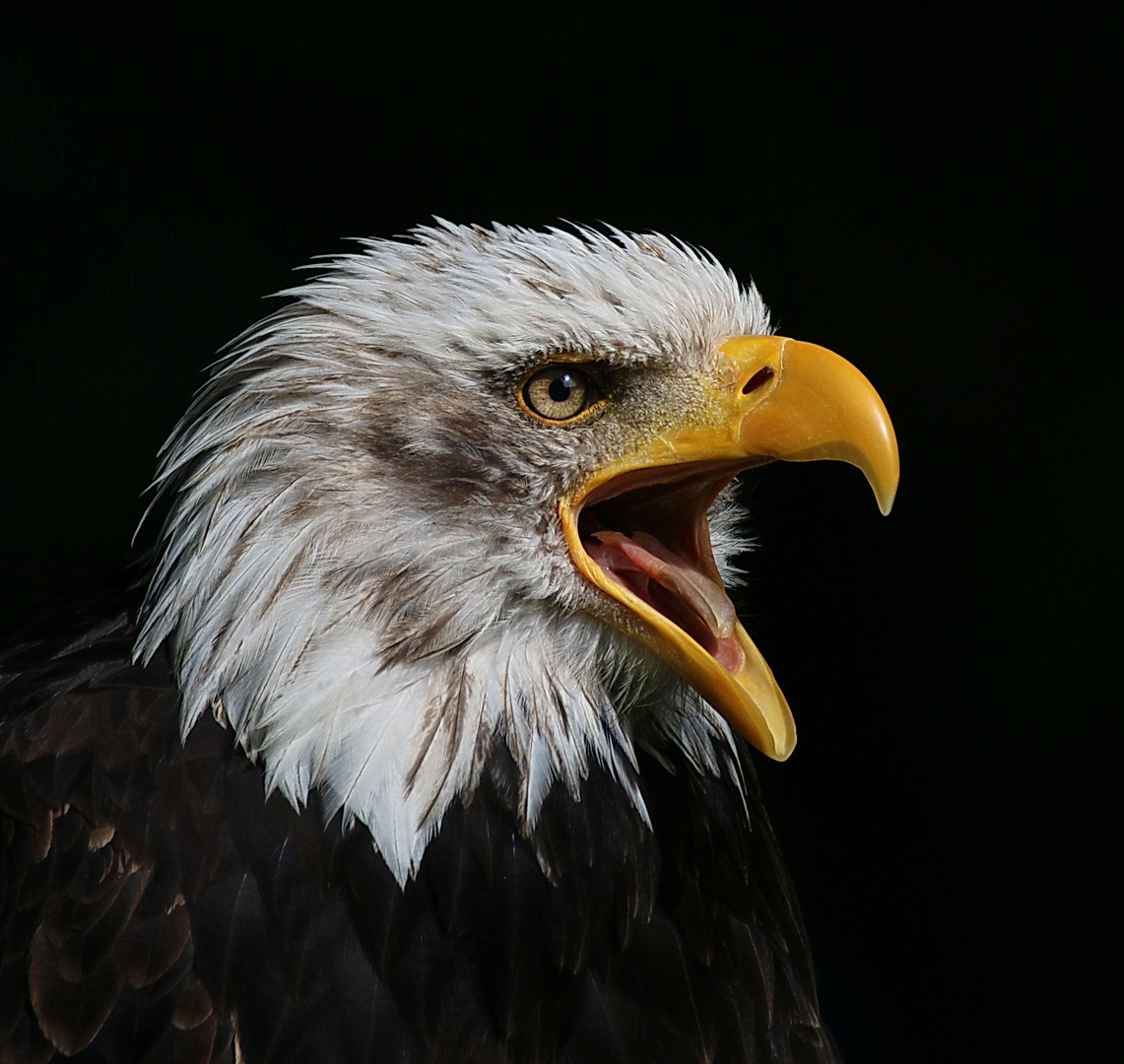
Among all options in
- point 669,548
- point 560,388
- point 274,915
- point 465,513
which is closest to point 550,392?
point 560,388

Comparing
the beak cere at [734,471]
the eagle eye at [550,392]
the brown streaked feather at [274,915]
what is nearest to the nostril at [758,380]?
the beak cere at [734,471]

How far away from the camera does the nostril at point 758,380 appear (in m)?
1.32

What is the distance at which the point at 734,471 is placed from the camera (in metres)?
1.38

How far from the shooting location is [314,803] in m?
1.27

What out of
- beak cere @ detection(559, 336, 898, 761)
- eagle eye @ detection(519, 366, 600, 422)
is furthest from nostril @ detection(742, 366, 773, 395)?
eagle eye @ detection(519, 366, 600, 422)

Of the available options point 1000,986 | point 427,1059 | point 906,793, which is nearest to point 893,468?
point 427,1059

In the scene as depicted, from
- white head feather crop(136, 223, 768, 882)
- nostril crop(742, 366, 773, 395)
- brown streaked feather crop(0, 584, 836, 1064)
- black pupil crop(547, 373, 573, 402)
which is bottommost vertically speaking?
brown streaked feather crop(0, 584, 836, 1064)

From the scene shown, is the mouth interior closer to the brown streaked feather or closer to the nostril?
the nostril

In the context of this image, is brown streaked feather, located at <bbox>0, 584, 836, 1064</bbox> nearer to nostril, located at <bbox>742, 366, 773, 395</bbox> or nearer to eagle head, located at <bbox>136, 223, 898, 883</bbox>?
eagle head, located at <bbox>136, 223, 898, 883</bbox>

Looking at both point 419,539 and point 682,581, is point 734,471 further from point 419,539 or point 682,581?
point 419,539

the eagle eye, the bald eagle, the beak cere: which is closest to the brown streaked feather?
the bald eagle

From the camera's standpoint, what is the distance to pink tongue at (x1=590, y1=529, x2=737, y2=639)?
4.42 feet

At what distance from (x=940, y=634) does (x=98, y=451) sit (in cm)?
178

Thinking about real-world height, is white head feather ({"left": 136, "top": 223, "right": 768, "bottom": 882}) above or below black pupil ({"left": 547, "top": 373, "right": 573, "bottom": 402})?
below
